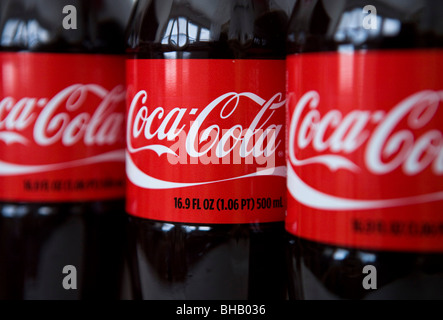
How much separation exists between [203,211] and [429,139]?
1.16 feet

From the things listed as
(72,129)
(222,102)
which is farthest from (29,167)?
(222,102)

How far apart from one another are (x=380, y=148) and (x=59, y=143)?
1.97 feet

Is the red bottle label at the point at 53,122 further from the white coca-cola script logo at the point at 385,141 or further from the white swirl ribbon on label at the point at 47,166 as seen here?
the white coca-cola script logo at the point at 385,141

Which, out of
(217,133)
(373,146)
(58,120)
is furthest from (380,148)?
(58,120)

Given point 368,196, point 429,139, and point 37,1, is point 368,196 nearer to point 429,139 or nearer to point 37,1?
point 429,139

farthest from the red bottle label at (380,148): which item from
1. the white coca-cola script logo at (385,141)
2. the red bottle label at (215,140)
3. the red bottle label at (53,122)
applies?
the red bottle label at (53,122)

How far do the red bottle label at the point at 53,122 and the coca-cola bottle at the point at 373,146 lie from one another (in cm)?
43

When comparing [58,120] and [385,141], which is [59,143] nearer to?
[58,120]

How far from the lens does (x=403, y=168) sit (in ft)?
2.86

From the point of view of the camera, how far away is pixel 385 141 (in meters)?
0.88

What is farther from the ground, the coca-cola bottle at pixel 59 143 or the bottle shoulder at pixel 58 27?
the bottle shoulder at pixel 58 27

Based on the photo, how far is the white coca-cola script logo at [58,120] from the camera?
3.98 ft

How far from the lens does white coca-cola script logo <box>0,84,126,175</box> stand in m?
1.21
